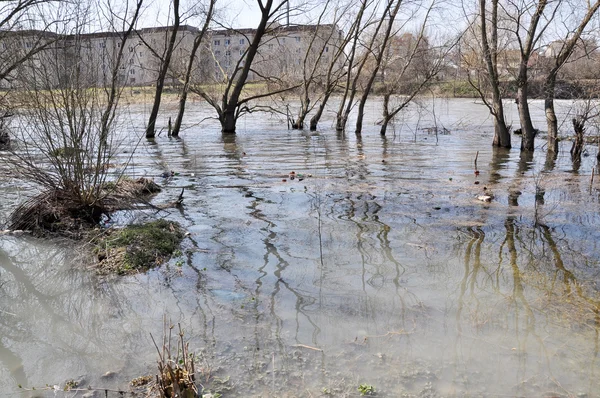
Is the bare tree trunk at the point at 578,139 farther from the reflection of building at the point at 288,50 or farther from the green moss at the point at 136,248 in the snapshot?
the green moss at the point at 136,248

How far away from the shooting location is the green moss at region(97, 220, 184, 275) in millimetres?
6098

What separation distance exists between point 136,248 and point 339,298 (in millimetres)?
2625

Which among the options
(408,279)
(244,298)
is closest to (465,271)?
(408,279)

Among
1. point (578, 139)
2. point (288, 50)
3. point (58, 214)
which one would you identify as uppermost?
point (288, 50)

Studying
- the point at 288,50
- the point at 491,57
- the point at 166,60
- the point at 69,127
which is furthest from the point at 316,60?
the point at 69,127

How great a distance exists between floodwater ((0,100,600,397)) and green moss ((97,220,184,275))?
0.67 feet

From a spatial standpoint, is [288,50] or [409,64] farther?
[288,50]

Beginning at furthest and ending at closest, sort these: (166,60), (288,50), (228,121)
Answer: (288,50) → (228,121) → (166,60)

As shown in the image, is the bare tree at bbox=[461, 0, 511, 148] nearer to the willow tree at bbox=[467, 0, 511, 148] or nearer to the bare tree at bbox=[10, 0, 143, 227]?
the willow tree at bbox=[467, 0, 511, 148]

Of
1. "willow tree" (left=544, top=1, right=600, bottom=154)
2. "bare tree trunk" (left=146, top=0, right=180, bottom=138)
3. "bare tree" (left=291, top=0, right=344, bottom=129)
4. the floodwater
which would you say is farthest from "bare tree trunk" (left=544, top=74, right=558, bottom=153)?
"bare tree trunk" (left=146, top=0, right=180, bottom=138)

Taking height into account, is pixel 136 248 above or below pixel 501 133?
below

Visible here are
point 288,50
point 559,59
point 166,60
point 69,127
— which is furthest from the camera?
point 288,50

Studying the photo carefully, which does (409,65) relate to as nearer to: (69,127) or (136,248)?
(69,127)

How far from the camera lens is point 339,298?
17.2 ft
